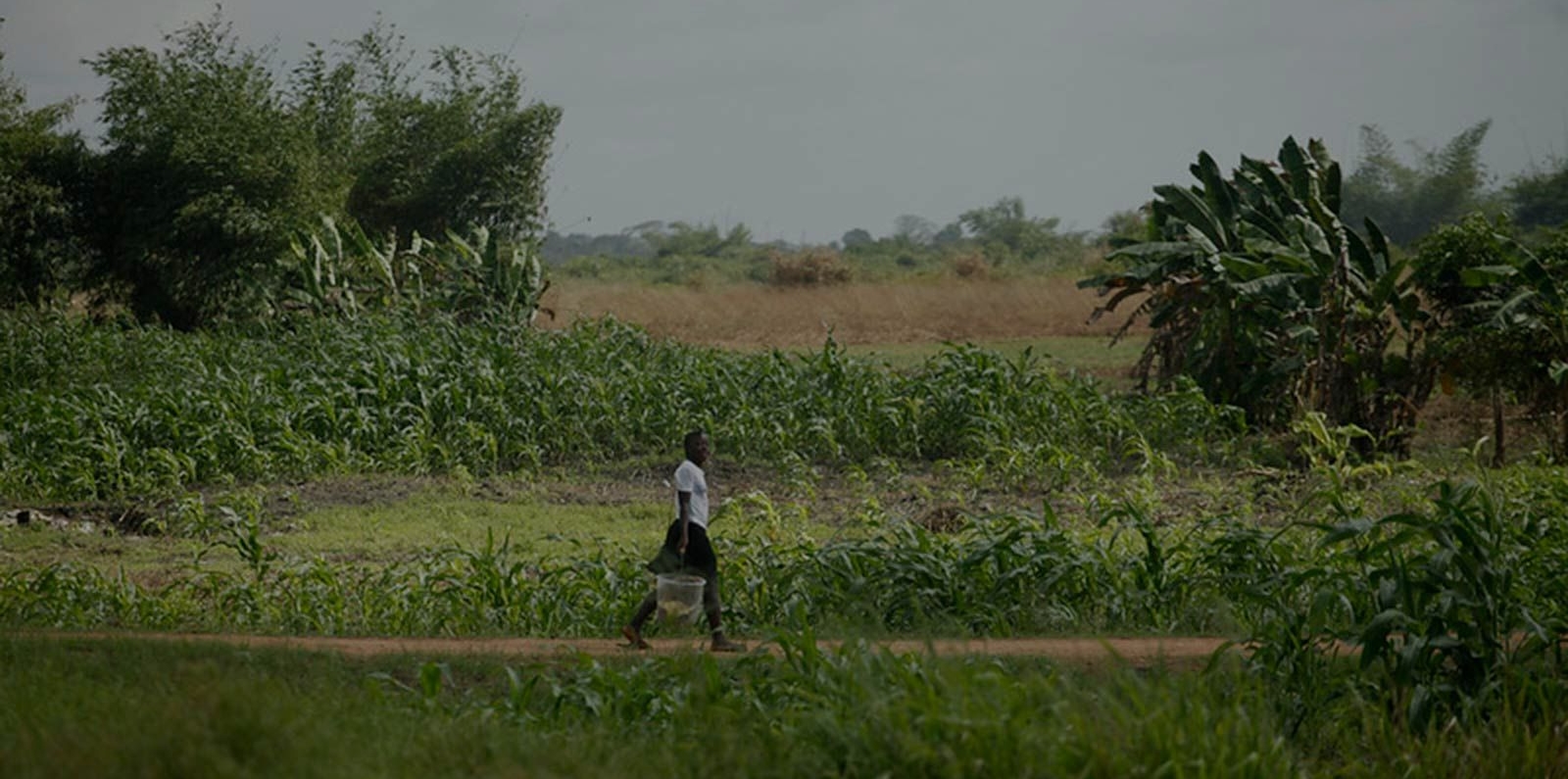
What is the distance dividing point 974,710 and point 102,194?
21.1 metres

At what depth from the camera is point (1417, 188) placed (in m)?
59.7

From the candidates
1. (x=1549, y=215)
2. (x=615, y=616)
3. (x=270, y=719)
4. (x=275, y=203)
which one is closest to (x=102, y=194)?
(x=275, y=203)

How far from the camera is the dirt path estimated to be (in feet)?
23.3

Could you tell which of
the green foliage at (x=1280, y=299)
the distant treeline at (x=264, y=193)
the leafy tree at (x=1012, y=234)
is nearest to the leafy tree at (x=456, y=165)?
the distant treeline at (x=264, y=193)

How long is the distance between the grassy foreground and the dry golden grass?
21.0m

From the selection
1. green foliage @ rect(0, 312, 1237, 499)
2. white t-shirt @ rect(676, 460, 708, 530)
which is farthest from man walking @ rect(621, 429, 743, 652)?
green foliage @ rect(0, 312, 1237, 499)

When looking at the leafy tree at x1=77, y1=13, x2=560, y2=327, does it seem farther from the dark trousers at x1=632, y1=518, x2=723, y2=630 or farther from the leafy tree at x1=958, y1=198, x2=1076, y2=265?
the leafy tree at x1=958, y1=198, x2=1076, y2=265

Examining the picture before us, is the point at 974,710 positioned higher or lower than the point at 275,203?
lower

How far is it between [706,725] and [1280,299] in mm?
11194

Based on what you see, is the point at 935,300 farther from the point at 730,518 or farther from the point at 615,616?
the point at 615,616

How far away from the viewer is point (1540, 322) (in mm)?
13883

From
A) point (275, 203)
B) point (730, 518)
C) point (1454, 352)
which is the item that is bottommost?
point (730, 518)

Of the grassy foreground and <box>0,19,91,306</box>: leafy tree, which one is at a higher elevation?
<box>0,19,91,306</box>: leafy tree

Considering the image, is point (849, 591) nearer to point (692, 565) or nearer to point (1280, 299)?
point (692, 565)
